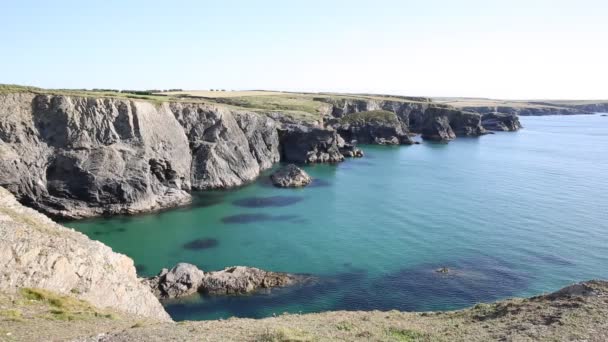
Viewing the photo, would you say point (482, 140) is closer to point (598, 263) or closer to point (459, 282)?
point (598, 263)

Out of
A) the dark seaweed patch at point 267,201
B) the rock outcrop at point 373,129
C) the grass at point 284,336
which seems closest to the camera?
the grass at point 284,336

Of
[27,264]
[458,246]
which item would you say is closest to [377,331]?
[27,264]

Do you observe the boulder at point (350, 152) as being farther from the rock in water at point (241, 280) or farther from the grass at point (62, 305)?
the grass at point (62, 305)

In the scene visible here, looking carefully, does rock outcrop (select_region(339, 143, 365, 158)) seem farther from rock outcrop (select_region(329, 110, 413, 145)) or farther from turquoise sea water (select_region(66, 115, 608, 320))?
turquoise sea water (select_region(66, 115, 608, 320))

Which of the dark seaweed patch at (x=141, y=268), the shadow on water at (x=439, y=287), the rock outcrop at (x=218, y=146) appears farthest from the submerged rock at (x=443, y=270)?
the rock outcrop at (x=218, y=146)

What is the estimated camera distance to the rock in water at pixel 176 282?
3731 cm

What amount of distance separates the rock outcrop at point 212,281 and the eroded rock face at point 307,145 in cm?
6946

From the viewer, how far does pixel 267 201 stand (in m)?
71.5

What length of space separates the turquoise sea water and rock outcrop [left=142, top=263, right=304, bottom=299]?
1099 millimetres

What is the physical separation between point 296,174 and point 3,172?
45830mm

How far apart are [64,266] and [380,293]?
2408 cm

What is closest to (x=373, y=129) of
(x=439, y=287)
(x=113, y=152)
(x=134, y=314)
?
(x=113, y=152)

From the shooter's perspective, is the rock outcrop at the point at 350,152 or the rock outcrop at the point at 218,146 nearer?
the rock outcrop at the point at 218,146

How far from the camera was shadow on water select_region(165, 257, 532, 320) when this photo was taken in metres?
35.5
